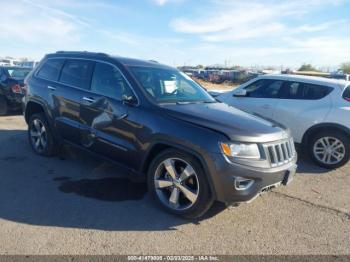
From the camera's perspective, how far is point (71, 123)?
5023 mm

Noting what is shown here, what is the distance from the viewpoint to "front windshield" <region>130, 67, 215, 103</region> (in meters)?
4.41

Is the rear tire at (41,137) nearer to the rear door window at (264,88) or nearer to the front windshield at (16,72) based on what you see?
the rear door window at (264,88)

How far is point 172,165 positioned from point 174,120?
0.53 m

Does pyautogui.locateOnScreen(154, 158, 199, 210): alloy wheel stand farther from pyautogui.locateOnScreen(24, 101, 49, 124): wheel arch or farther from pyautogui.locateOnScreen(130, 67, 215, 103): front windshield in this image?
→ pyautogui.locateOnScreen(24, 101, 49, 124): wheel arch

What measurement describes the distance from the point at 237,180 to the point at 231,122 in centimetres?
72

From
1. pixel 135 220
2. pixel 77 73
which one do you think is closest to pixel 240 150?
pixel 135 220

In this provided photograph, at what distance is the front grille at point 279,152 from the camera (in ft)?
12.2

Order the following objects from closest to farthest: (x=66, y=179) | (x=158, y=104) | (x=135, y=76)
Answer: (x=158, y=104)
(x=135, y=76)
(x=66, y=179)

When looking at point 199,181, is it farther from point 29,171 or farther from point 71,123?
point 29,171

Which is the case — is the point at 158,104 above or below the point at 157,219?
above

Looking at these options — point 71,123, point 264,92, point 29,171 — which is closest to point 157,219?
point 71,123

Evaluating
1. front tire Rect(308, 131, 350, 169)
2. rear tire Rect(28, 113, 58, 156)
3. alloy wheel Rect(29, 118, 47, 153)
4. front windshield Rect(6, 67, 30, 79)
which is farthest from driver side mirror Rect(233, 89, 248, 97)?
front windshield Rect(6, 67, 30, 79)

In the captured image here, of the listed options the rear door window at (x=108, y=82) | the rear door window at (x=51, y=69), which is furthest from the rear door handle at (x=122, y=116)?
the rear door window at (x=51, y=69)

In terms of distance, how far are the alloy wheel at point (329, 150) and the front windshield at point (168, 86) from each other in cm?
257
